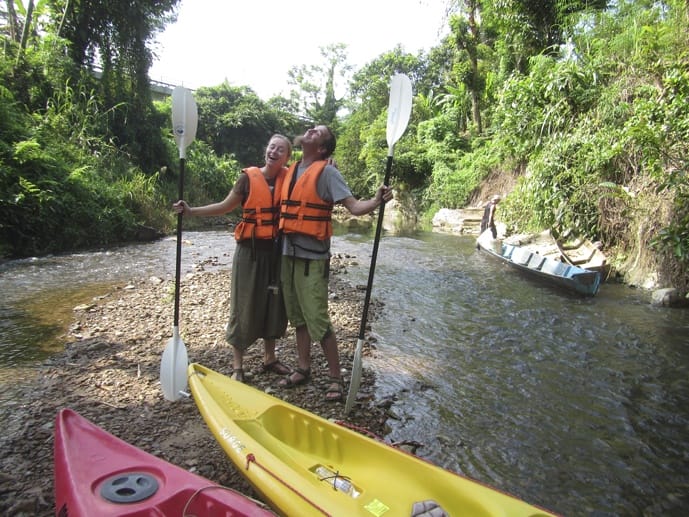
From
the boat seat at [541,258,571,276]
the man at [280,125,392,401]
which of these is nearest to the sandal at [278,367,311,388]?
the man at [280,125,392,401]

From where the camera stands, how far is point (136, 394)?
129 inches

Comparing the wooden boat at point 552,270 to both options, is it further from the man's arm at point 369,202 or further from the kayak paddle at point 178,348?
the kayak paddle at point 178,348

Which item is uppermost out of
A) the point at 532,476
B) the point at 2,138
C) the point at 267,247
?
the point at 2,138

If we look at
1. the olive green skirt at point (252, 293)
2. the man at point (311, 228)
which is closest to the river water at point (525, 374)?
the man at point (311, 228)

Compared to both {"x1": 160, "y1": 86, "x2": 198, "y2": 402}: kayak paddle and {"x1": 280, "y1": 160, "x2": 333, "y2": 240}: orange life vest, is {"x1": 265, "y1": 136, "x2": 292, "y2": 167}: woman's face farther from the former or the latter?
{"x1": 160, "y1": 86, "x2": 198, "y2": 402}: kayak paddle

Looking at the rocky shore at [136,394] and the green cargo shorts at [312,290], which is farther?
the green cargo shorts at [312,290]

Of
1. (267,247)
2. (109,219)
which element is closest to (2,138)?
(109,219)

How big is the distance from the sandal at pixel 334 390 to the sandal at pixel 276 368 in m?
0.44

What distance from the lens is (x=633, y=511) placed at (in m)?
2.55

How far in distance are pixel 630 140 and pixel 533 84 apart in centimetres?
455

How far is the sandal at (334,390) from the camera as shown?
3252 mm

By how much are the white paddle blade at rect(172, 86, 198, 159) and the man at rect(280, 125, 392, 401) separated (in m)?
0.92

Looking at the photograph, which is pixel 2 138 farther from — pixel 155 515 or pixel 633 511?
pixel 633 511

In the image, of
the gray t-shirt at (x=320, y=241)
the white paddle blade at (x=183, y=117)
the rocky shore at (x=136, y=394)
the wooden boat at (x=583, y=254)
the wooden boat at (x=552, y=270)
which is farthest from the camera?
the wooden boat at (x=583, y=254)
